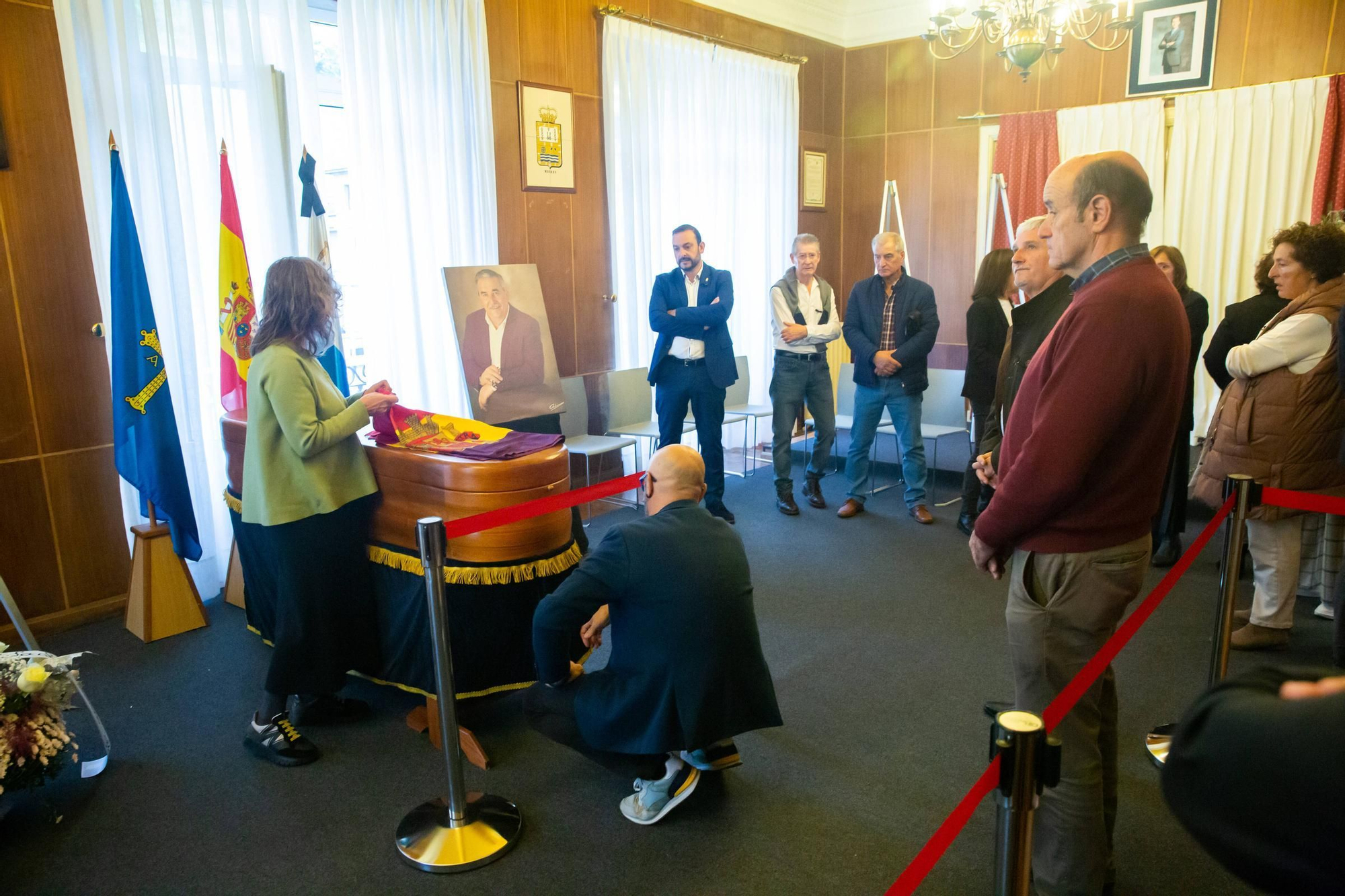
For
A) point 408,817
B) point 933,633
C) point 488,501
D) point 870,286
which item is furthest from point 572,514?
point 870,286

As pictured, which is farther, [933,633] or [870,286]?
[870,286]

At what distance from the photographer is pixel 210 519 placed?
3.93 metres

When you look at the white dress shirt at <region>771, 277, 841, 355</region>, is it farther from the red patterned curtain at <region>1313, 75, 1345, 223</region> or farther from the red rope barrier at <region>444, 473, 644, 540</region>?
the red patterned curtain at <region>1313, 75, 1345, 223</region>

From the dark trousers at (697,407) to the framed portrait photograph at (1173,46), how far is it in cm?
393

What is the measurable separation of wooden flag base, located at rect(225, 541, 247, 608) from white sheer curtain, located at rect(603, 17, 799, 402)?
2761 mm

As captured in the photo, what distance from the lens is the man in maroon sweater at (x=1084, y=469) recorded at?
5.29 ft

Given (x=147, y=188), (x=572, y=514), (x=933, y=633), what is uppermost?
(x=147, y=188)

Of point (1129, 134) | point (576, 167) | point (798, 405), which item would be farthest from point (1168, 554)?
point (576, 167)

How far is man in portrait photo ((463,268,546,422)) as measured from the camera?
4551 millimetres

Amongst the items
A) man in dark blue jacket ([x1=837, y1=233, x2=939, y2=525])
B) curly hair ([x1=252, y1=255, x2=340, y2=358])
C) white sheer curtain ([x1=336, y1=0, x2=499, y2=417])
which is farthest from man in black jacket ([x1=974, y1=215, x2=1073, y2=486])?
white sheer curtain ([x1=336, y1=0, x2=499, y2=417])

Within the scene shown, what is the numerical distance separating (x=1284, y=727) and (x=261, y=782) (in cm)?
254

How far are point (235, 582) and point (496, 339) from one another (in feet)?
5.57

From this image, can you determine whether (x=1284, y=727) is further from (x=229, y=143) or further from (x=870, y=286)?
(x=870, y=286)

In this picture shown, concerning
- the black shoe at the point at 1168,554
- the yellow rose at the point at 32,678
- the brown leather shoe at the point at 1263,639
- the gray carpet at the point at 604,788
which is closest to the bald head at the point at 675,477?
the gray carpet at the point at 604,788
